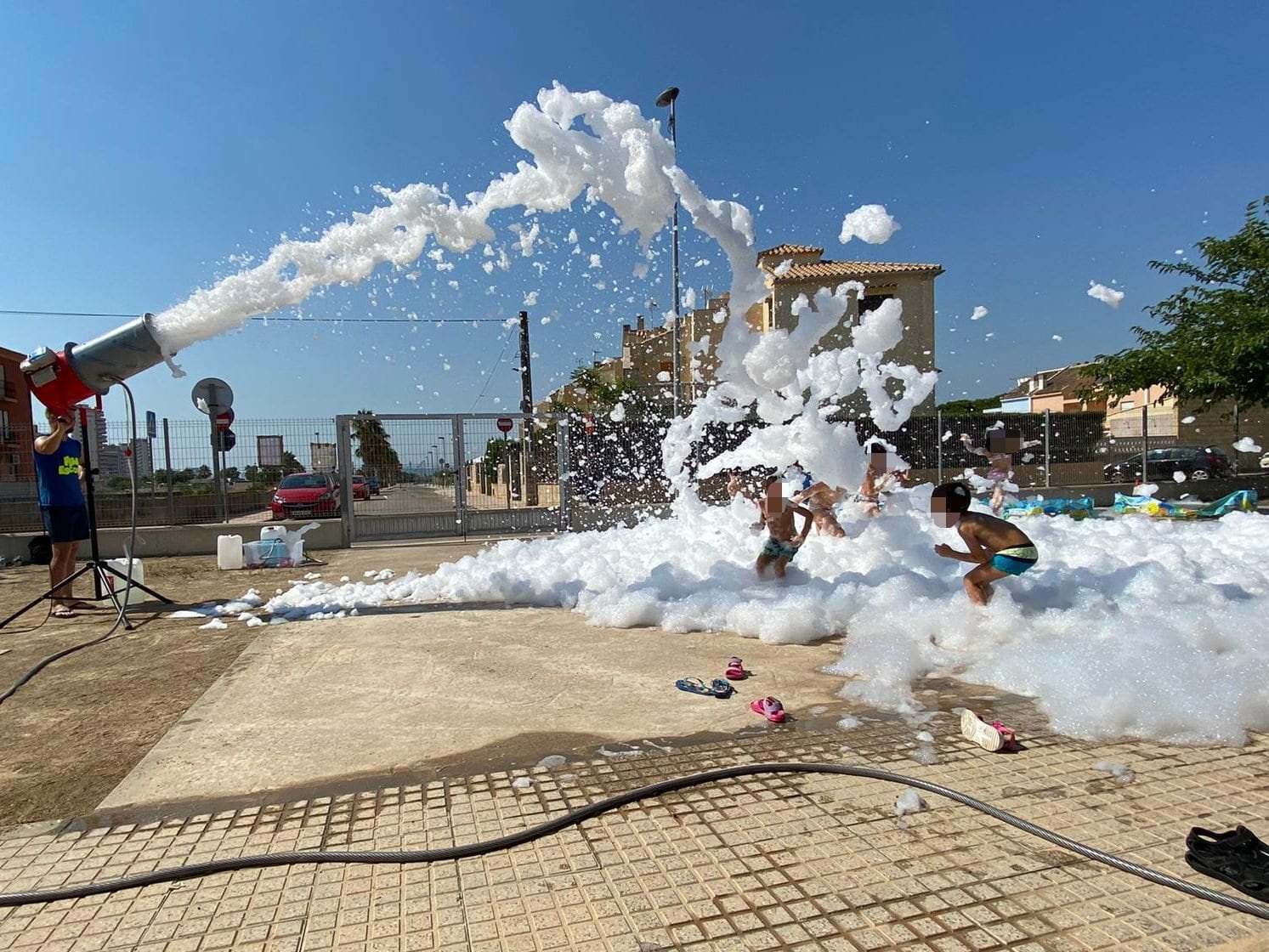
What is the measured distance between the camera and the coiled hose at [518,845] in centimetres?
262

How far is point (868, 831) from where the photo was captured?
3.07 meters

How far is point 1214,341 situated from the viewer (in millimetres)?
16688

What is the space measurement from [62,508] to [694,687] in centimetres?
714

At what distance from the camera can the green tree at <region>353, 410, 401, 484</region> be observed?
13969 mm

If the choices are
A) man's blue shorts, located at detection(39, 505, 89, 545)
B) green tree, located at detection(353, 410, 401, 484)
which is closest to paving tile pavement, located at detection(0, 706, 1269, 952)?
man's blue shorts, located at detection(39, 505, 89, 545)

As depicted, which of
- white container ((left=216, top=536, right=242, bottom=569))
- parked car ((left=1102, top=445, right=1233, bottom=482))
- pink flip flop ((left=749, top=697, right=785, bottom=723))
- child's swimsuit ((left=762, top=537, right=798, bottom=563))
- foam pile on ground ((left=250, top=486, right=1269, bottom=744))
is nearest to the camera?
foam pile on ground ((left=250, top=486, right=1269, bottom=744))

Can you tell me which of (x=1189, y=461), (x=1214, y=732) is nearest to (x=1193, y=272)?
(x=1189, y=461)

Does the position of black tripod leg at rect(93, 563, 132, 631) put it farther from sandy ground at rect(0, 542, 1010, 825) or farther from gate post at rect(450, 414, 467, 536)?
gate post at rect(450, 414, 467, 536)

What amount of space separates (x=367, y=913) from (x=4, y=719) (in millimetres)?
3778

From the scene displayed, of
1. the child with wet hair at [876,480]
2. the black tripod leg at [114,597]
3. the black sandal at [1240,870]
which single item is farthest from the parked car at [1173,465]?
the black tripod leg at [114,597]

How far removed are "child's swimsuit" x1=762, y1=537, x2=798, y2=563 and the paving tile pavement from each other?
3.90 m

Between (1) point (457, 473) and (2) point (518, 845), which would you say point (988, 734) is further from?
(1) point (457, 473)

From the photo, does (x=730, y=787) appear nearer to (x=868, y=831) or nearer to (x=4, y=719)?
(x=868, y=831)

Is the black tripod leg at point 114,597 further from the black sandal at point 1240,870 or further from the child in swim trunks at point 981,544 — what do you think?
the black sandal at point 1240,870
